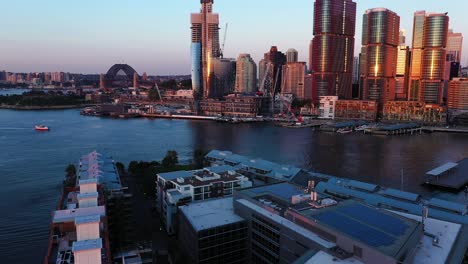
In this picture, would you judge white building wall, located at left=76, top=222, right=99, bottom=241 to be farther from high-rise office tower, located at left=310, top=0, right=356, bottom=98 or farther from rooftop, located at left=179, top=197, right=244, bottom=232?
high-rise office tower, located at left=310, top=0, right=356, bottom=98

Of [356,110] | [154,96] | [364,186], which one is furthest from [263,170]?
[154,96]

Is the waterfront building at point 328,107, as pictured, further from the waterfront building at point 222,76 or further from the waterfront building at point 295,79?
the waterfront building at point 222,76

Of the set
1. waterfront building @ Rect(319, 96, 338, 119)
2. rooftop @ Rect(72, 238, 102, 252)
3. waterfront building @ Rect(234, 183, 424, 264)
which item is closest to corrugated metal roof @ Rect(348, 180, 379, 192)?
waterfront building @ Rect(234, 183, 424, 264)

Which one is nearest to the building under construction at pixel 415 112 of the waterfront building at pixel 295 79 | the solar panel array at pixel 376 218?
the waterfront building at pixel 295 79

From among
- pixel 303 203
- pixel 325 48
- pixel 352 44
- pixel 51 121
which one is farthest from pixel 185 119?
pixel 303 203

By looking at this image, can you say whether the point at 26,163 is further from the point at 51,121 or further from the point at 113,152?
the point at 51,121

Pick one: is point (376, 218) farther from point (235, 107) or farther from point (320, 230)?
point (235, 107)
